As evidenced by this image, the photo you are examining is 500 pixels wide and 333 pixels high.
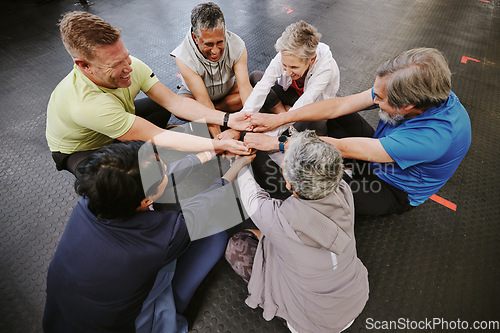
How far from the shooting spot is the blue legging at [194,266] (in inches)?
53.9

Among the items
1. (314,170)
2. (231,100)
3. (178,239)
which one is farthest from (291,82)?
(178,239)

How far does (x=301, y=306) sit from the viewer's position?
1.17 m

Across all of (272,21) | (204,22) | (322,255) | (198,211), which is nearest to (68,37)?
(204,22)

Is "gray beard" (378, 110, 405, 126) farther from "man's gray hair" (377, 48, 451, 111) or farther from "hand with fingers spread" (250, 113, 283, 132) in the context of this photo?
"hand with fingers spread" (250, 113, 283, 132)

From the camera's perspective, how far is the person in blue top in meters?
1.25

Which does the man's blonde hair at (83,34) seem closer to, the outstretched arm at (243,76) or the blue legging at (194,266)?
the outstretched arm at (243,76)

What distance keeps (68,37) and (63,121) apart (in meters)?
0.50

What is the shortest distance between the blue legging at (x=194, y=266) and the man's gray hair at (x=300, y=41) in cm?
127

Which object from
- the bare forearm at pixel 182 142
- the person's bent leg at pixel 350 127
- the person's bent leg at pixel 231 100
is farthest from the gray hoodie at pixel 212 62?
the person's bent leg at pixel 350 127

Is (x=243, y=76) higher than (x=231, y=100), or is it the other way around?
(x=243, y=76)

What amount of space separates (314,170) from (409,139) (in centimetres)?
65

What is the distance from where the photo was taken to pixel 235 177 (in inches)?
68.8

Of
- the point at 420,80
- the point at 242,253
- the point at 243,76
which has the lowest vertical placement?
the point at 242,253

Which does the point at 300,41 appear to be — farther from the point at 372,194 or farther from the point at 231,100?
the point at 372,194
